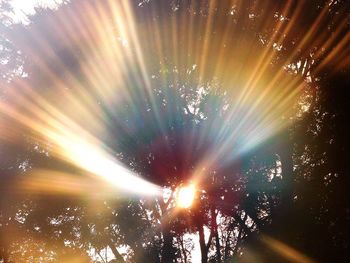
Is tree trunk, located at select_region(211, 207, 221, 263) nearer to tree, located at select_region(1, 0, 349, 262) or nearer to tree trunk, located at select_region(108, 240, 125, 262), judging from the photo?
tree, located at select_region(1, 0, 349, 262)

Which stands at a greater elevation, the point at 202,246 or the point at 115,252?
the point at 115,252

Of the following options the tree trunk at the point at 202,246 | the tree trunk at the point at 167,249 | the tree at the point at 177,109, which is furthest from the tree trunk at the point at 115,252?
the tree trunk at the point at 202,246

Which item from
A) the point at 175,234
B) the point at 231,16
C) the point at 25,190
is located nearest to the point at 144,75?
the point at 231,16

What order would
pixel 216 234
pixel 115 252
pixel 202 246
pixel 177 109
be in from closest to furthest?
1. pixel 177 109
2. pixel 115 252
3. pixel 202 246
4. pixel 216 234

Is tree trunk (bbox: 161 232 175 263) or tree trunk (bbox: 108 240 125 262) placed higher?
tree trunk (bbox: 108 240 125 262)

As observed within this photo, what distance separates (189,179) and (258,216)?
341 cm

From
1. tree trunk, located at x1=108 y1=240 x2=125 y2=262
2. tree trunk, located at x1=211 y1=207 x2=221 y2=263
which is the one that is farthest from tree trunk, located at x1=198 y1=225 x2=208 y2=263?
tree trunk, located at x1=108 y1=240 x2=125 y2=262

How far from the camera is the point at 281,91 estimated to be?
39.7ft

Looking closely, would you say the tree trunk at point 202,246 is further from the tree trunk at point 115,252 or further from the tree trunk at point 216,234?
the tree trunk at point 115,252

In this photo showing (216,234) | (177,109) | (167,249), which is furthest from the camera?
(216,234)

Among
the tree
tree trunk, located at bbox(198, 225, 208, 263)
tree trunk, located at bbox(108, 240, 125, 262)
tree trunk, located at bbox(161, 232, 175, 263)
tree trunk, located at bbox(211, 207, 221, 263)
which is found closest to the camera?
the tree

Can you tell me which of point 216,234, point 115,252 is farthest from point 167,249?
point 216,234

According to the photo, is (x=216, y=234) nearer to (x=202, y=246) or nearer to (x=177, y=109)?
(x=202, y=246)

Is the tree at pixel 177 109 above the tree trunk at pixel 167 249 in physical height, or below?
above
